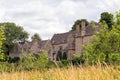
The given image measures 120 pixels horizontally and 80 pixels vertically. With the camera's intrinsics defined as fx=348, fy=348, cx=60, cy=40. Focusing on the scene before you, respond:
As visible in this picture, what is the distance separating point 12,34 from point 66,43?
23638 millimetres

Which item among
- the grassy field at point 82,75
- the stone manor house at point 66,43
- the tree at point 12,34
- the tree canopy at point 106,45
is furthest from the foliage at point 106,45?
the tree at point 12,34

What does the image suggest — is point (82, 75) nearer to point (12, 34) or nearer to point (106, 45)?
point (106, 45)

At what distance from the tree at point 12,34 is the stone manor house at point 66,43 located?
1.88 meters

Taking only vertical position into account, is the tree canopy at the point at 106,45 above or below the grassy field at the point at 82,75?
above

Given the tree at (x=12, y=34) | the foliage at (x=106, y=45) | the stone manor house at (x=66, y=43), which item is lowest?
the foliage at (x=106, y=45)

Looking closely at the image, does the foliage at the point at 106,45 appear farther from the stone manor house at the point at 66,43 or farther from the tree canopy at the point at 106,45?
the stone manor house at the point at 66,43

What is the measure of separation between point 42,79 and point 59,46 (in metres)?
80.4

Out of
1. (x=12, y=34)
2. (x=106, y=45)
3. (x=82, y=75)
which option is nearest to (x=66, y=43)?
(x=12, y=34)

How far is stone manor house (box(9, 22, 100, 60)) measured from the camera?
7294 centimetres

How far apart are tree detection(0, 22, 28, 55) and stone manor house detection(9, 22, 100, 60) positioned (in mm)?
1878

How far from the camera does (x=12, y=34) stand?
4018 inches

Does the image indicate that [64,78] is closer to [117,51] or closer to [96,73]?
[96,73]

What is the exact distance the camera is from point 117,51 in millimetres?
26172

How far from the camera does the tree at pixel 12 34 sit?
98.5 meters
